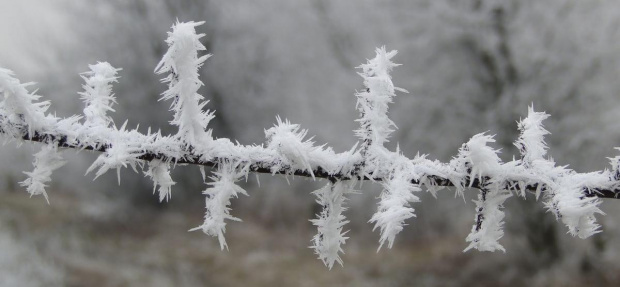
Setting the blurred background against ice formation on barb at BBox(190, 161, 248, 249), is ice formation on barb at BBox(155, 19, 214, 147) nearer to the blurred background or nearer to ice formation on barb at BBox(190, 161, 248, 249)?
ice formation on barb at BBox(190, 161, 248, 249)

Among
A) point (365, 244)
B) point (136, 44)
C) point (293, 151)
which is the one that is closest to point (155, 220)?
point (136, 44)

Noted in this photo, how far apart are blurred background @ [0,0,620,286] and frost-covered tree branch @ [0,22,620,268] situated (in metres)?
6.03

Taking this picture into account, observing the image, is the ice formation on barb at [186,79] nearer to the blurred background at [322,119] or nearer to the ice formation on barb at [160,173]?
the ice formation on barb at [160,173]

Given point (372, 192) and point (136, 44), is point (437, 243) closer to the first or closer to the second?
point (372, 192)

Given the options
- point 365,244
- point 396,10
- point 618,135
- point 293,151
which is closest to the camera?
point 293,151

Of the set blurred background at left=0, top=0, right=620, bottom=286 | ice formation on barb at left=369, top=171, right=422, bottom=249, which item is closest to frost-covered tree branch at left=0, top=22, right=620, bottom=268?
ice formation on barb at left=369, top=171, right=422, bottom=249

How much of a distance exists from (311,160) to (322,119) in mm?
7467

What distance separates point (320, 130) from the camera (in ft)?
26.6

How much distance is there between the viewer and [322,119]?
815cm

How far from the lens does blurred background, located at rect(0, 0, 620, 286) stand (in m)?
6.26

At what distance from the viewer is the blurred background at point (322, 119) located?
626 cm

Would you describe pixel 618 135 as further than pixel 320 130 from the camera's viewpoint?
No

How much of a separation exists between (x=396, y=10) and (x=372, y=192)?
103 inches

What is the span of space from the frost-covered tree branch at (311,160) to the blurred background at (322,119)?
6.03m
